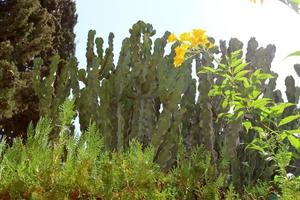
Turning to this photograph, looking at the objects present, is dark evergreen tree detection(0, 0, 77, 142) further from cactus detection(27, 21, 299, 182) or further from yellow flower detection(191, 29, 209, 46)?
yellow flower detection(191, 29, 209, 46)

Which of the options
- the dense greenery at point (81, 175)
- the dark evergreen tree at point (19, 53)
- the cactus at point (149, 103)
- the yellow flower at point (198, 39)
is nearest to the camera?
the dense greenery at point (81, 175)

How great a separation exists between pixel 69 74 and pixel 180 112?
6.48 ft

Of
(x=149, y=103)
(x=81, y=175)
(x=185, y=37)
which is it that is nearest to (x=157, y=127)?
(x=149, y=103)

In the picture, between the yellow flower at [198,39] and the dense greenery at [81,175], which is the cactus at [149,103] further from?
the dense greenery at [81,175]

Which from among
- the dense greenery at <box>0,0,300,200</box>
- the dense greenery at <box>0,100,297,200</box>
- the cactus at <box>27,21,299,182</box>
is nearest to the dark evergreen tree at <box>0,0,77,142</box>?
the dense greenery at <box>0,0,300,200</box>

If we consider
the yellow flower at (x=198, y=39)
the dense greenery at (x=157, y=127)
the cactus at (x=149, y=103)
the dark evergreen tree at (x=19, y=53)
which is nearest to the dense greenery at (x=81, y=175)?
the dense greenery at (x=157, y=127)

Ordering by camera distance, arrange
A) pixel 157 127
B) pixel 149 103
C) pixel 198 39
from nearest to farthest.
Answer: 1. pixel 198 39
2. pixel 157 127
3. pixel 149 103

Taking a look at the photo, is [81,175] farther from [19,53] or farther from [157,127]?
[19,53]

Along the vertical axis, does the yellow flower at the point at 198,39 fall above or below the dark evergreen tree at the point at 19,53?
below

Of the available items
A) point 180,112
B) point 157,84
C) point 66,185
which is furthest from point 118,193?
point 157,84

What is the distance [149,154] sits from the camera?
1626 millimetres

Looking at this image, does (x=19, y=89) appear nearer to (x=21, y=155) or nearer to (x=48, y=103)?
(x=48, y=103)

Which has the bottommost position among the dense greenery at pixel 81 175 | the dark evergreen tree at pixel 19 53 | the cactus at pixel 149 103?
the dense greenery at pixel 81 175

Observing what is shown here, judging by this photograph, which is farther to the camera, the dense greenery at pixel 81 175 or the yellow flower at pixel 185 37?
the yellow flower at pixel 185 37
